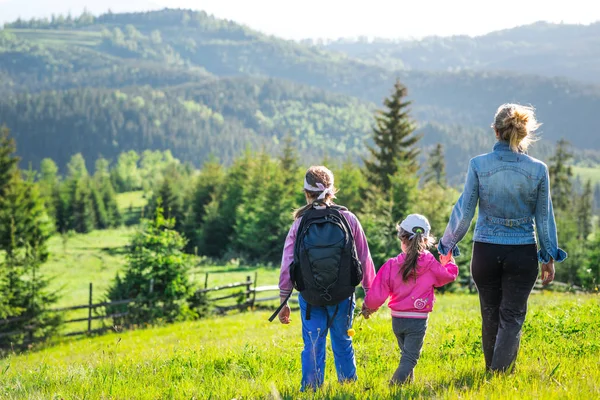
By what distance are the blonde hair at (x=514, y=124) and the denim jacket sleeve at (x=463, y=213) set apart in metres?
0.37

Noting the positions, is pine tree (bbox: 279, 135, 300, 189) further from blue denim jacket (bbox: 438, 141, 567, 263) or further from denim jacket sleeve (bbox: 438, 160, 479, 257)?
blue denim jacket (bbox: 438, 141, 567, 263)

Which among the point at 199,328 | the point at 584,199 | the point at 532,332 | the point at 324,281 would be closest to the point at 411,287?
the point at 324,281

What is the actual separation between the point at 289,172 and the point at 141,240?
3322cm

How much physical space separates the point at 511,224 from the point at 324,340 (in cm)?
190

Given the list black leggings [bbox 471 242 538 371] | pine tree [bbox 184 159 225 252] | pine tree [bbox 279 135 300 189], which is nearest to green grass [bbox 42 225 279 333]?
pine tree [bbox 184 159 225 252]

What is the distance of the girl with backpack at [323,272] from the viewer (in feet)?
16.2

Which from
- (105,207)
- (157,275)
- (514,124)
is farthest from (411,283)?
(105,207)

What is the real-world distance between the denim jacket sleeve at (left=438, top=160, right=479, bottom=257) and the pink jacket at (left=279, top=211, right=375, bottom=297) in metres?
0.68

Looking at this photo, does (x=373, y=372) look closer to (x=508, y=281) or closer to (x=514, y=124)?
(x=508, y=281)

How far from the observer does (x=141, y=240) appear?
19.5 meters

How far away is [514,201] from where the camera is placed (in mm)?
4918

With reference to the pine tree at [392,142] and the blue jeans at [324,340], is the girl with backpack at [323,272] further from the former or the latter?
the pine tree at [392,142]

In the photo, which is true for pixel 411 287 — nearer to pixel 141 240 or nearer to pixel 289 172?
pixel 141 240

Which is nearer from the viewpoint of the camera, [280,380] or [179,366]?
[280,380]
